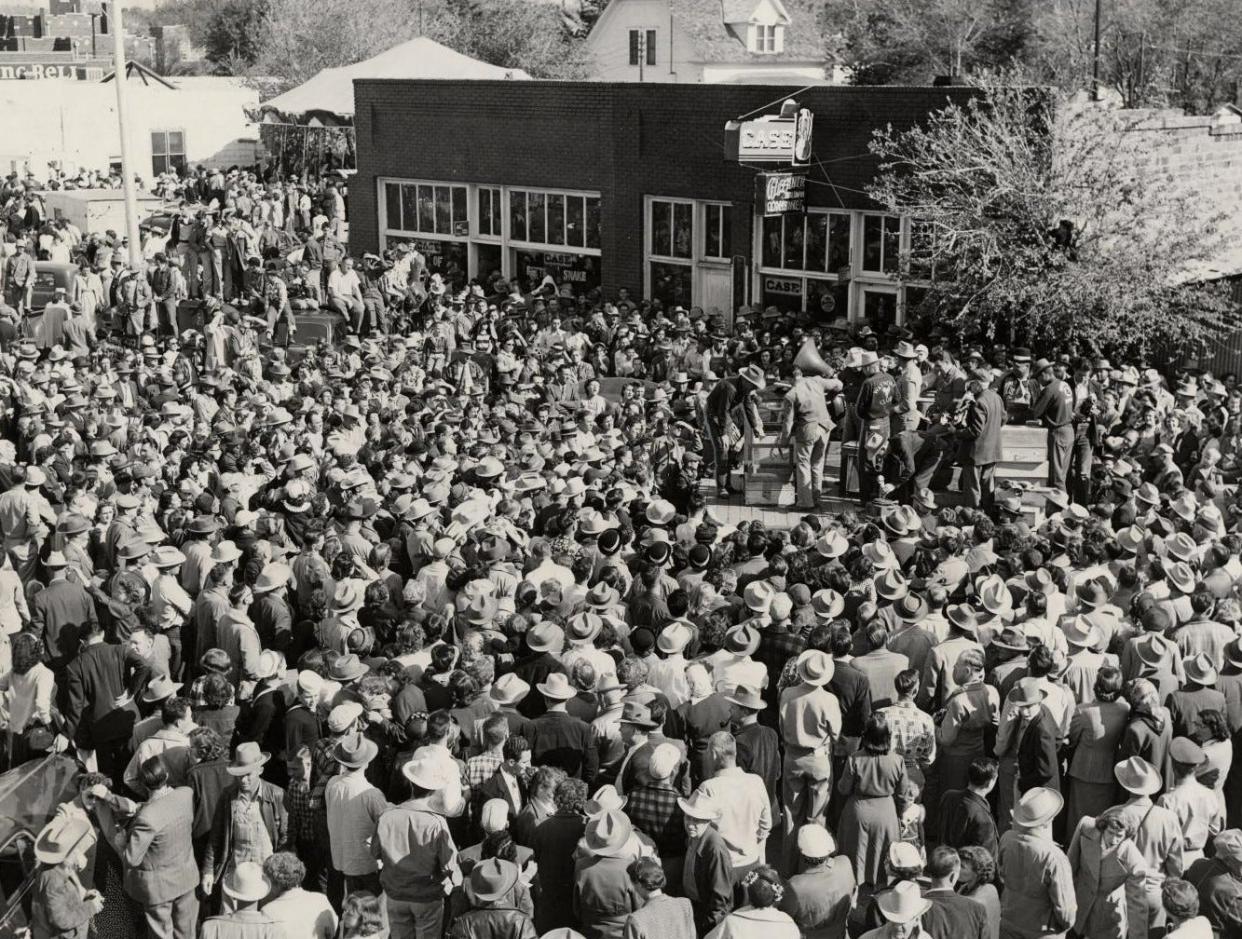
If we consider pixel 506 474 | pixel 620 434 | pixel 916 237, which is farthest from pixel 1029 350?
pixel 506 474

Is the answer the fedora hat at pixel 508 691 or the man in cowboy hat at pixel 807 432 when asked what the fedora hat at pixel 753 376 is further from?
the fedora hat at pixel 508 691

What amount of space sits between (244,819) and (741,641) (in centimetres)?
303

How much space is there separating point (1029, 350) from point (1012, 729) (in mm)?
11783

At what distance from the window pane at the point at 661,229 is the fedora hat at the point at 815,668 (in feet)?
59.9

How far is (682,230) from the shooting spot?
86.6ft

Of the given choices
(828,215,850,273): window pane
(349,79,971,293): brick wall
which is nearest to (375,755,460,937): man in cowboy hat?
(349,79,971,293): brick wall

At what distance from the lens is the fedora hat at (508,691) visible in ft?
29.3

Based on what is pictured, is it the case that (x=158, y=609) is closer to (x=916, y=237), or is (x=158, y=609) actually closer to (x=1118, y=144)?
(x=916, y=237)

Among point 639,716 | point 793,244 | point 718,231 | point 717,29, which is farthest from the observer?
point 717,29

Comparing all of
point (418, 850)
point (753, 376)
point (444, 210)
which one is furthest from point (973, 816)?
point (444, 210)

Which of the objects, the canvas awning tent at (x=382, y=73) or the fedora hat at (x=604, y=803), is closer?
the fedora hat at (x=604, y=803)

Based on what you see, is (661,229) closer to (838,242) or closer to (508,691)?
(838,242)

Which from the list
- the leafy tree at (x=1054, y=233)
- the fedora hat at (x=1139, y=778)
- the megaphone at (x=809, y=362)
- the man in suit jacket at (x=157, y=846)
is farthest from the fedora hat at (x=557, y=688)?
the leafy tree at (x=1054, y=233)

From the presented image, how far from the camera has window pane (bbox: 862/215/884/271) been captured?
2367 centimetres
